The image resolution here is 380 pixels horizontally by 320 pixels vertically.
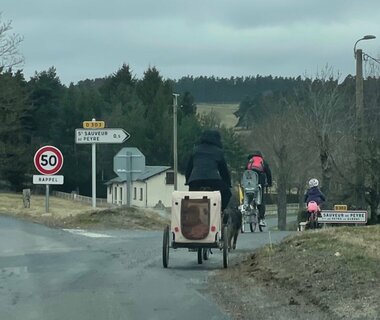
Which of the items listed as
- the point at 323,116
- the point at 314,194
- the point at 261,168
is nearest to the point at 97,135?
the point at 261,168

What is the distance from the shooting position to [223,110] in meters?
104

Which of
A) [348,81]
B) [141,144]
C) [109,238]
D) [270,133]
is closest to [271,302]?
[109,238]

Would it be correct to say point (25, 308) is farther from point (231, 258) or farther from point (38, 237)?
point (38, 237)

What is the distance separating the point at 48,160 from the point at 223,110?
79422 mm

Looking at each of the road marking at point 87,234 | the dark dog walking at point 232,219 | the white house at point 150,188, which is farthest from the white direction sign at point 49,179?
the white house at point 150,188

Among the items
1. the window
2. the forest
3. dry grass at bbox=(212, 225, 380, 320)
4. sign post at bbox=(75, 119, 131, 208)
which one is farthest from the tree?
dry grass at bbox=(212, 225, 380, 320)

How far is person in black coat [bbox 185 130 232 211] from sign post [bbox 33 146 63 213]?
10617 mm

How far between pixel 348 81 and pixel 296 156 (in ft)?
21.9

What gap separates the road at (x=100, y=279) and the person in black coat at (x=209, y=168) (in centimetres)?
118

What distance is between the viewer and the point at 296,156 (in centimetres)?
6075

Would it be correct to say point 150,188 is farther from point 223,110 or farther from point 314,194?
point 314,194

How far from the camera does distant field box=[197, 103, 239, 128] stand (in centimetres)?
9500

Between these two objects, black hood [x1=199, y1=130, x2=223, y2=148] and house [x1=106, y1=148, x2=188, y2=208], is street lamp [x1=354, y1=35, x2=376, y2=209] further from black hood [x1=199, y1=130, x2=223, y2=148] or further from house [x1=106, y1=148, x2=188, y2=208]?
house [x1=106, y1=148, x2=188, y2=208]

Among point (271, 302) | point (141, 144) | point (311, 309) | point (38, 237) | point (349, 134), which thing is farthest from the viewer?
point (141, 144)
